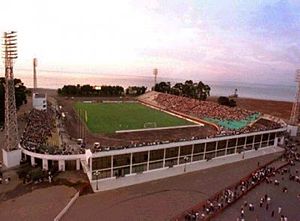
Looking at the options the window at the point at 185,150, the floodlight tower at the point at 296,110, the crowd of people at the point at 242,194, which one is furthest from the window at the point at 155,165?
the floodlight tower at the point at 296,110

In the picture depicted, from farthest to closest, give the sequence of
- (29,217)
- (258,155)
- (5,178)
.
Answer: (258,155) < (5,178) < (29,217)

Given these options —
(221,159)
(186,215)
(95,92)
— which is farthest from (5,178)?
(95,92)

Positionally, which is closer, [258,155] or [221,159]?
[221,159]

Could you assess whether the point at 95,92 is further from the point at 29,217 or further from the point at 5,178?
the point at 29,217

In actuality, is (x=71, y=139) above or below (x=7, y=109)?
below

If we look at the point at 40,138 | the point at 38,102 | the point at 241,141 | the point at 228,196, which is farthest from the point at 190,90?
the point at 228,196

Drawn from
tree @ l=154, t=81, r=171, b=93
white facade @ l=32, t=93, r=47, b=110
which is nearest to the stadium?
white facade @ l=32, t=93, r=47, b=110

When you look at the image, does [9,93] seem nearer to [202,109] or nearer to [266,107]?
[202,109]

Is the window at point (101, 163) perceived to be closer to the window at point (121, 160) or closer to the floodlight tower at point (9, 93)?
the window at point (121, 160)
